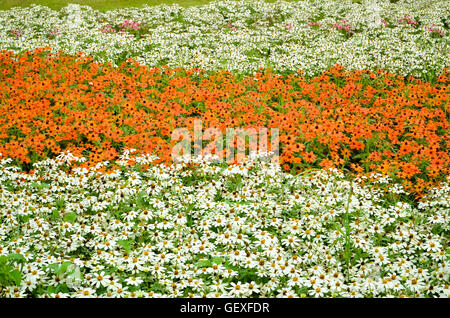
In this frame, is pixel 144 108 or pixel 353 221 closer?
pixel 353 221

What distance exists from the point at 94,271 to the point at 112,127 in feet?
11.1

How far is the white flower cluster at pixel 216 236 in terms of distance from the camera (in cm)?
366

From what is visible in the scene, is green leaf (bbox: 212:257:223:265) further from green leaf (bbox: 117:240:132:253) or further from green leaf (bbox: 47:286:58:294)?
green leaf (bbox: 47:286:58:294)

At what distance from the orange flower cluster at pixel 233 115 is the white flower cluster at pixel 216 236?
0.72 meters

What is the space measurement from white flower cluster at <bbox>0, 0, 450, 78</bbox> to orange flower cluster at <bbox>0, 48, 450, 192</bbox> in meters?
1.02

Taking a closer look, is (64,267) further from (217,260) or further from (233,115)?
(233,115)

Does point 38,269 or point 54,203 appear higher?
point 54,203

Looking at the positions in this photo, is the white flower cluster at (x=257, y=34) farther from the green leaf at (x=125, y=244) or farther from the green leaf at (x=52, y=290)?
the green leaf at (x=52, y=290)

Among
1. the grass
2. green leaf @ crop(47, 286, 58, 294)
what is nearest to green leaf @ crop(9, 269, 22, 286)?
green leaf @ crop(47, 286, 58, 294)

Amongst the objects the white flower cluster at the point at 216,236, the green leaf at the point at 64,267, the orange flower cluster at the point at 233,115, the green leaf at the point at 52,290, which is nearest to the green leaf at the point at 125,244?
the white flower cluster at the point at 216,236

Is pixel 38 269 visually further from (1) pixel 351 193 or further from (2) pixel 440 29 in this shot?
(2) pixel 440 29
